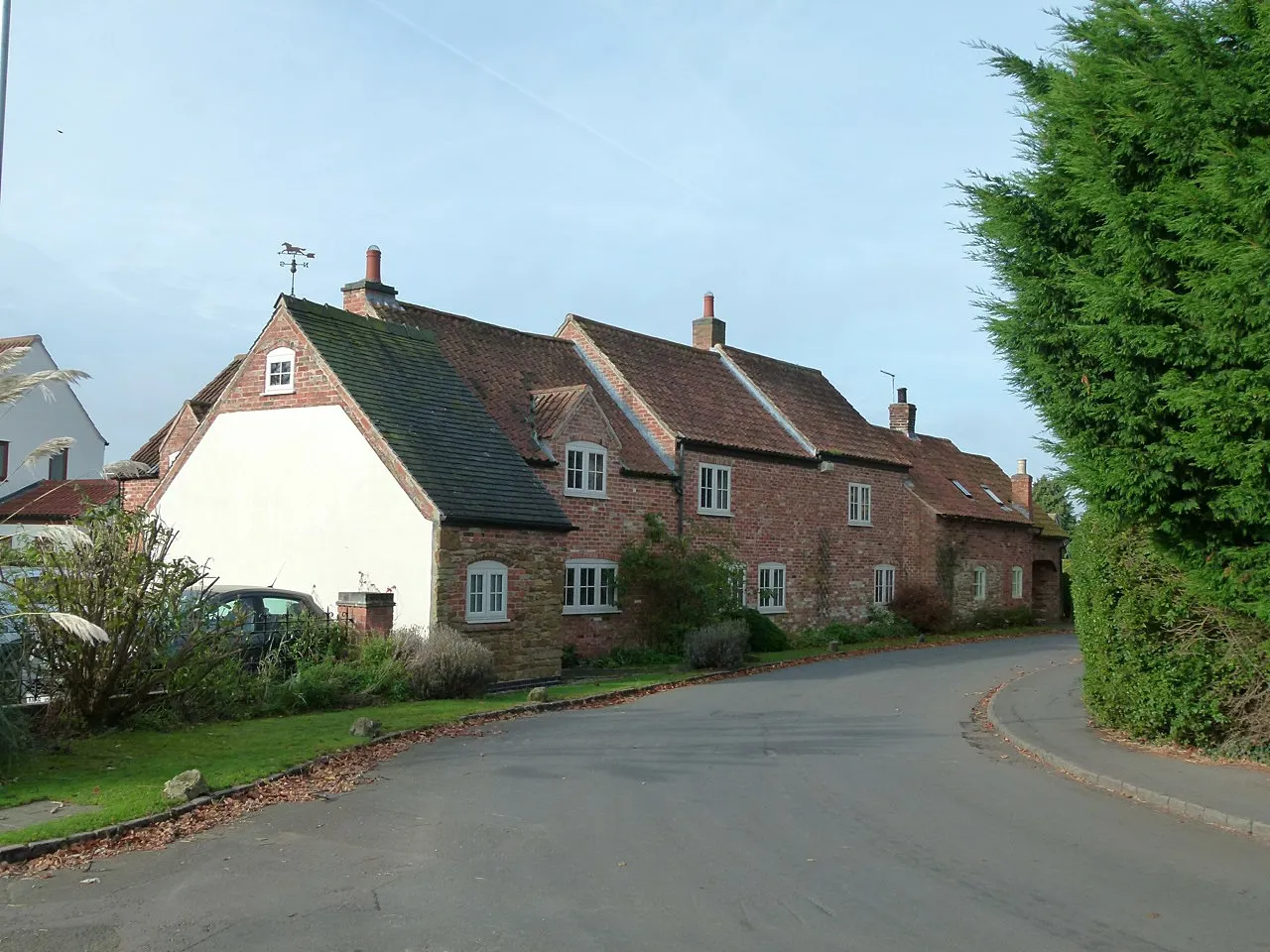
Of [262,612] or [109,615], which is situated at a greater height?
[109,615]

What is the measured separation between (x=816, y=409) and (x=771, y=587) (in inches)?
311

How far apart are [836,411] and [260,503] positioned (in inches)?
855

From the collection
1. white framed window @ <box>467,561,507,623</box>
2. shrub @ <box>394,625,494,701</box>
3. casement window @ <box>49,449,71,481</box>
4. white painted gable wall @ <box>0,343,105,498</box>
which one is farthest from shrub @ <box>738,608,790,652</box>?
casement window @ <box>49,449,71,481</box>

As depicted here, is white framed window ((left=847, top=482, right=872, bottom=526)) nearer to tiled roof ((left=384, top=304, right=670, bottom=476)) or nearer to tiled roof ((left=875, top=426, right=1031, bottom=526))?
tiled roof ((left=875, top=426, right=1031, bottom=526))

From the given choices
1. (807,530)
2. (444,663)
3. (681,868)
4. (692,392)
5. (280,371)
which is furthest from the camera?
(807,530)

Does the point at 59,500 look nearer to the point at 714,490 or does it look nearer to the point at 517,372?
the point at 517,372

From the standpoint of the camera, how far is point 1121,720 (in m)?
14.1

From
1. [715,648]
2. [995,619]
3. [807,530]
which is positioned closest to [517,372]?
[715,648]

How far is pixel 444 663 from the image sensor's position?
1758 centimetres

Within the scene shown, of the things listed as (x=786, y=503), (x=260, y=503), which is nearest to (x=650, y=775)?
(x=260, y=503)

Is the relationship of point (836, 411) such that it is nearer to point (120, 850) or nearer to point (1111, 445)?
point (1111, 445)

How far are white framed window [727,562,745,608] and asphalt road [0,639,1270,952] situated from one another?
1471 centimetres

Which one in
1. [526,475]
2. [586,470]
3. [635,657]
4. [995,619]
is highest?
[586,470]

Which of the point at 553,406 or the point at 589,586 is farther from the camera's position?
the point at 553,406
